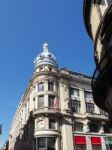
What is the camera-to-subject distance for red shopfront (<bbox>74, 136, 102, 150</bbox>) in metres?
39.2

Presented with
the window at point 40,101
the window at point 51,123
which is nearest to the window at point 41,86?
the window at point 40,101

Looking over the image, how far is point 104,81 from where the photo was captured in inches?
568

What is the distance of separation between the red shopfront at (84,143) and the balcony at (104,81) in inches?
938

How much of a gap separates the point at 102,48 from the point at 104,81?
3.85m

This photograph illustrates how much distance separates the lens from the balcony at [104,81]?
13539 mm

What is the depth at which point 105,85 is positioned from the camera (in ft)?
48.8

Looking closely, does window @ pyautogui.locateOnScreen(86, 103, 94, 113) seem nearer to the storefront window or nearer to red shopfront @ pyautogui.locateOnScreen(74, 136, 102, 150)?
red shopfront @ pyautogui.locateOnScreen(74, 136, 102, 150)

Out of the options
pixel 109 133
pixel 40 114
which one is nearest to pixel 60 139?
pixel 40 114

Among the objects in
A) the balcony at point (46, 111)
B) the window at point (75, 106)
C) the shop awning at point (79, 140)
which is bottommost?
the shop awning at point (79, 140)

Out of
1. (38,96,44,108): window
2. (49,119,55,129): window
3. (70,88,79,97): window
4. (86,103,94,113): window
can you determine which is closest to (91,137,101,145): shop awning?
(86,103,94,113): window

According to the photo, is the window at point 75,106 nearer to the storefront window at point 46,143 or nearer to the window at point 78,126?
the window at point 78,126

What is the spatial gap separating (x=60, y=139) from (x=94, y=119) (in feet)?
27.2

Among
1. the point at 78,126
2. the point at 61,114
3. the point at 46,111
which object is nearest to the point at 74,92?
the point at 61,114

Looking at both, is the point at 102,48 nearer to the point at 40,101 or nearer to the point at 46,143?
the point at 46,143
